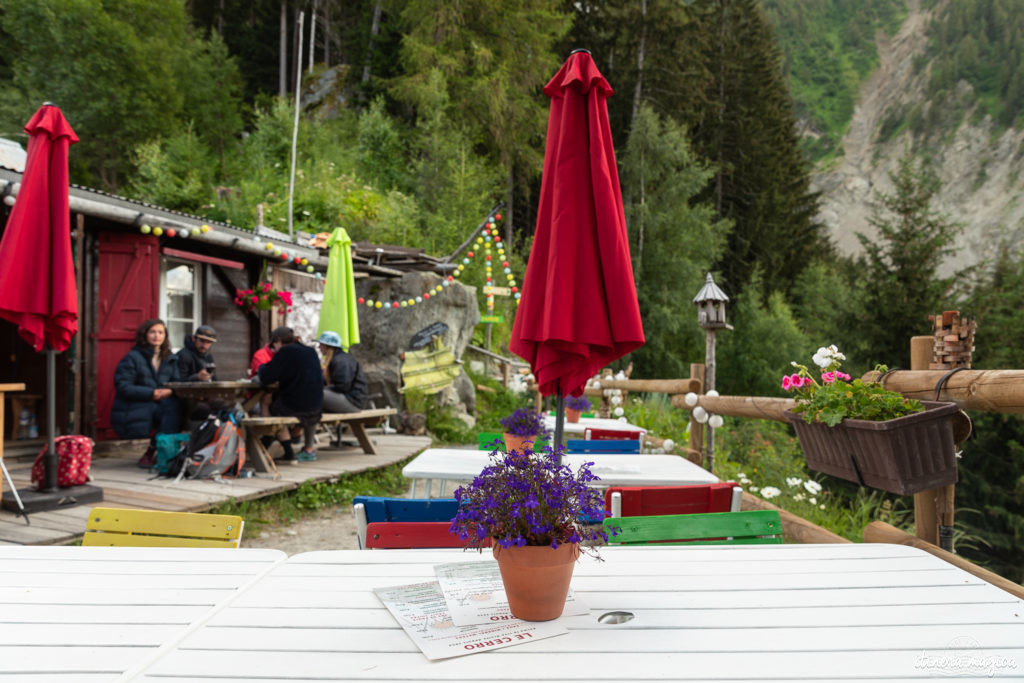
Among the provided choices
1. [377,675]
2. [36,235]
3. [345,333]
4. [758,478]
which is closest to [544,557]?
[377,675]

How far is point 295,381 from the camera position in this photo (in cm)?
631

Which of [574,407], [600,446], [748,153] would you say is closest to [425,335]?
[574,407]

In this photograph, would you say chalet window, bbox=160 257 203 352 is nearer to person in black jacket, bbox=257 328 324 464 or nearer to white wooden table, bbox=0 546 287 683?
person in black jacket, bbox=257 328 324 464

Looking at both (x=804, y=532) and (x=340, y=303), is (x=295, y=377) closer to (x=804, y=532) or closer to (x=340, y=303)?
(x=340, y=303)

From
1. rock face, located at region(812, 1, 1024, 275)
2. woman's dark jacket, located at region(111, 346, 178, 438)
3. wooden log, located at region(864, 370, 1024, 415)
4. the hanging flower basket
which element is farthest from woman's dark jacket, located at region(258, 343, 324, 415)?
rock face, located at region(812, 1, 1024, 275)

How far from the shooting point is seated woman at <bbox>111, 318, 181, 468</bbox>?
19.8 ft

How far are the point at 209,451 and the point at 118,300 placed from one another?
270cm

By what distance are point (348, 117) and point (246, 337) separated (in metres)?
14.8

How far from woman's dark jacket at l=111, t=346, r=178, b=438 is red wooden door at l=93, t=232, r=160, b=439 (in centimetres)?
78

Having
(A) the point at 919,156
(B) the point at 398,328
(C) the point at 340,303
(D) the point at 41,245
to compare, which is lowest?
(B) the point at 398,328

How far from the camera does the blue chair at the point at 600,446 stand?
4.05 m

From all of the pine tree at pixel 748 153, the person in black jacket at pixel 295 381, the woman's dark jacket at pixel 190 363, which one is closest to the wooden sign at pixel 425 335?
the person in black jacket at pixel 295 381

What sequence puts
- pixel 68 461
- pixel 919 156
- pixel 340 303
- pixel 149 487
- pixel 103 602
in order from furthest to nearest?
1. pixel 919 156
2. pixel 340 303
3. pixel 149 487
4. pixel 68 461
5. pixel 103 602

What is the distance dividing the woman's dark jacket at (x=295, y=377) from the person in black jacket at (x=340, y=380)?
2.50ft
